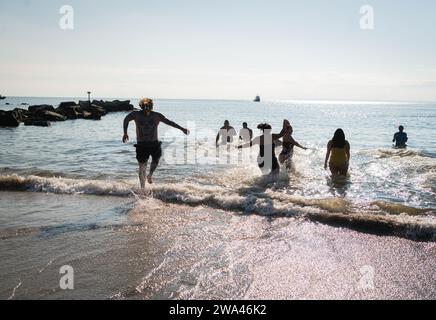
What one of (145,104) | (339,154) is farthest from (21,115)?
(339,154)

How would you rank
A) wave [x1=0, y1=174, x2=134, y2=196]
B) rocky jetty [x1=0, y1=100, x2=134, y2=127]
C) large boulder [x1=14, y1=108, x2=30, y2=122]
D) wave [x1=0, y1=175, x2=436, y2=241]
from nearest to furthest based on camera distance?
wave [x1=0, y1=175, x2=436, y2=241]
wave [x1=0, y1=174, x2=134, y2=196]
rocky jetty [x1=0, y1=100, x2=134, y2=127]
large boulder [x1=14, y1=108, x2=30, y2=122]

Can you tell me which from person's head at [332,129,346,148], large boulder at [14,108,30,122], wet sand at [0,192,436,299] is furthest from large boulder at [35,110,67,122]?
wet sand at [0,192,436,299]

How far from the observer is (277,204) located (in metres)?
7.14

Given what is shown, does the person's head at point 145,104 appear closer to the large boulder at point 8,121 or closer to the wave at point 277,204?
the wave at point 277,204

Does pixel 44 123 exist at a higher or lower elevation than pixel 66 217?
higher

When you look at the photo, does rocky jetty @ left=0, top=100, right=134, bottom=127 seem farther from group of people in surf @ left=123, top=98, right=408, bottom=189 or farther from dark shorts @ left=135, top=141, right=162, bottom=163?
dark shorts @ left=135, top=141, right=162, bottom=163

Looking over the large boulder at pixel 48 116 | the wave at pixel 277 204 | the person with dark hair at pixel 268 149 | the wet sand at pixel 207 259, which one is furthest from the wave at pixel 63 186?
the large boulder at pixel 48 116

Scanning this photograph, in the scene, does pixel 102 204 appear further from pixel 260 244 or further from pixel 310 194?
pixel 310 194

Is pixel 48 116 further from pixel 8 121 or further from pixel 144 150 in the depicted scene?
pixel 144 150

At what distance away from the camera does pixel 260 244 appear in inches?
208

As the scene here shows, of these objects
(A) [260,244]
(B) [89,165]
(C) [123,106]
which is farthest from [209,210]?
(C) [123,106]

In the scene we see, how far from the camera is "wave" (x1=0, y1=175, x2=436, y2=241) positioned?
19.8 ft

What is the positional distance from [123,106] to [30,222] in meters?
67.1

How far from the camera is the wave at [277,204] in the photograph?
6047 millimetres
